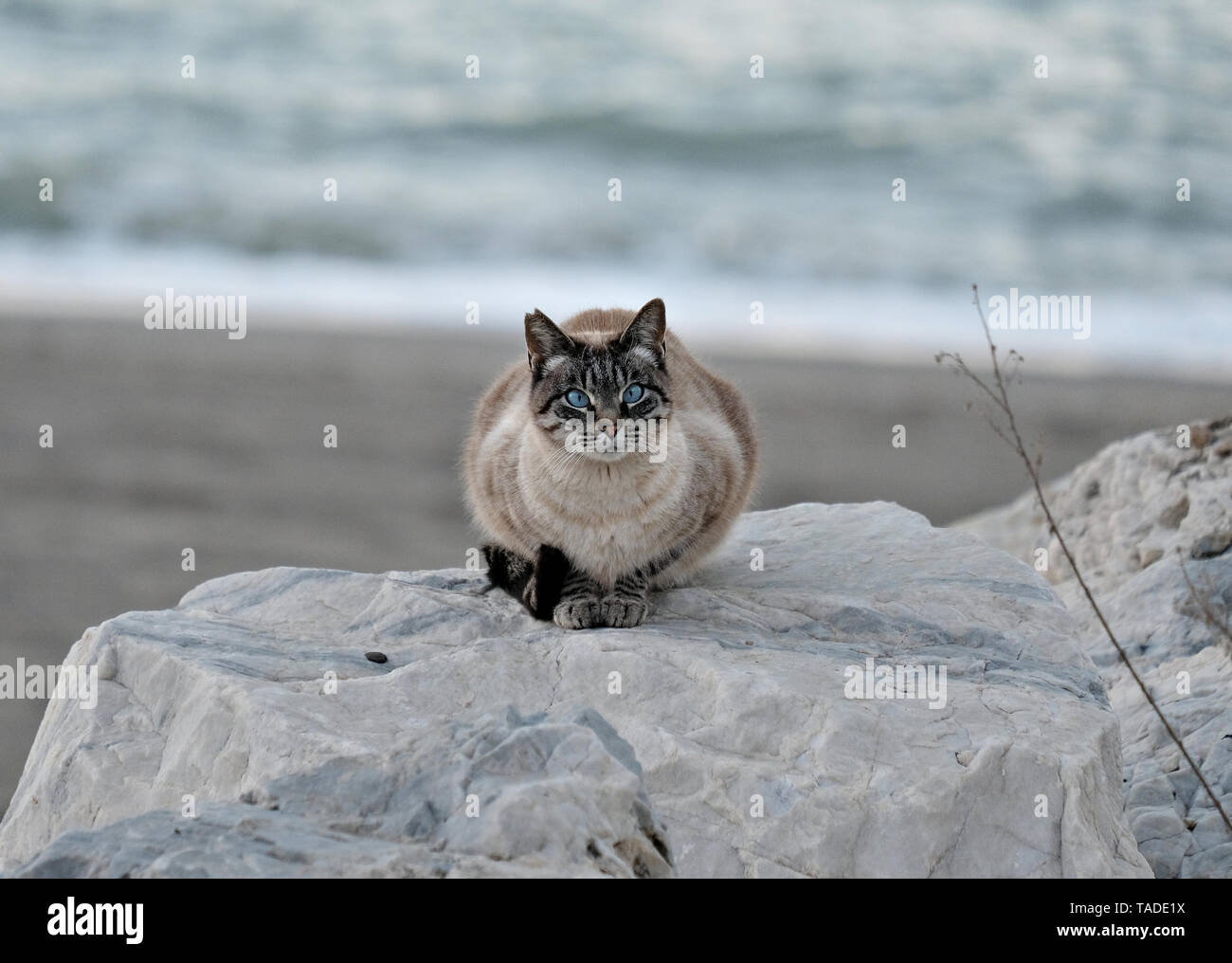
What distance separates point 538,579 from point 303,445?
6.12 m

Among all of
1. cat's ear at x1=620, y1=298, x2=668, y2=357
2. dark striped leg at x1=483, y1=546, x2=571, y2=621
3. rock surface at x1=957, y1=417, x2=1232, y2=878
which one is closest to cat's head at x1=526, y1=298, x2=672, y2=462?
cat's ear at x1=620, y1=298, x2=668, y2=357

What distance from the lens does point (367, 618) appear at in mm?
5387

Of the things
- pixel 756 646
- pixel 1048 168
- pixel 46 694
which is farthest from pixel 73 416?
pixel 1048 168

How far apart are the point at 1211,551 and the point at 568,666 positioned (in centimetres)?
280

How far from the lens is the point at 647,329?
5.36 meters

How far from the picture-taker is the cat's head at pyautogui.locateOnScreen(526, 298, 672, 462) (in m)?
5.15

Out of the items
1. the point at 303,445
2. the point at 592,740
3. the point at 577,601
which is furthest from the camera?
the point at 303,445

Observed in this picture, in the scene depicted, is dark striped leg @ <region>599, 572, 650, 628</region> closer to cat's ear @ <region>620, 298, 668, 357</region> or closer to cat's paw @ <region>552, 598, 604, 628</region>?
cat's paw @ <region>552, 598, 604, 628</region>

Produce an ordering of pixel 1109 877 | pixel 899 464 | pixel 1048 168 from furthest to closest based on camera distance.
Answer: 1. pixel 1048 168
2. pixel 899 464
3. pixel 1109 877

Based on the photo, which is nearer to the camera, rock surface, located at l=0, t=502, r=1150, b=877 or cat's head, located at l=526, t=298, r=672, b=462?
rock surface, located at l=0, t=502, r=1150, b=877

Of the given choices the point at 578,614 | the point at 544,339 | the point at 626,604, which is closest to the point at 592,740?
the point at 578,614

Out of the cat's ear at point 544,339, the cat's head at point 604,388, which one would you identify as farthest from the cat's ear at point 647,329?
the cat's ear at point 544,339

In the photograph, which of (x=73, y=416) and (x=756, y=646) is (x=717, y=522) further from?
(x=73, y=416)

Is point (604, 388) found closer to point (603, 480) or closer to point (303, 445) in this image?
point (603, 480)
